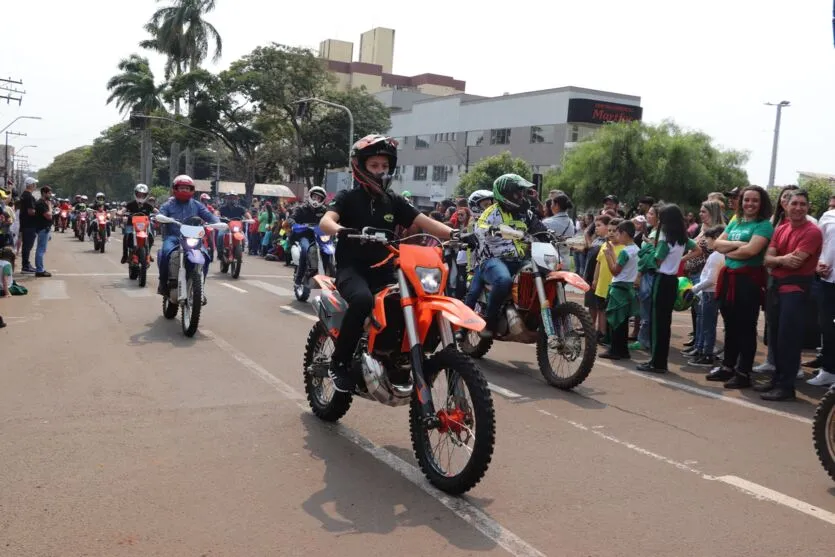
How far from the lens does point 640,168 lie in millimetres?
46281

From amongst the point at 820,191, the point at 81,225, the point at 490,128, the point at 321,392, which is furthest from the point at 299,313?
the point at 490,128

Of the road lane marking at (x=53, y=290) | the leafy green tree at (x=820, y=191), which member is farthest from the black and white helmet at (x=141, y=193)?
the leafy green tree at (x=820, y=191)

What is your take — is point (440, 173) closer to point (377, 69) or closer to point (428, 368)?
point (377, 69)

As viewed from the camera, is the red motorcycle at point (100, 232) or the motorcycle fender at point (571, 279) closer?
the motorcycle fender at point (571, 279)

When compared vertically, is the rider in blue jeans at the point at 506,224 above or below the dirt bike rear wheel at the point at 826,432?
above

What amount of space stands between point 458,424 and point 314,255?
8984 mm

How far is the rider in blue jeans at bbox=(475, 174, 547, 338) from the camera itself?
8.66 metres

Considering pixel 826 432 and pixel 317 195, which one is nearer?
pixel 826 432

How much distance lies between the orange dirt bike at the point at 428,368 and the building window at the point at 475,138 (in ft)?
232

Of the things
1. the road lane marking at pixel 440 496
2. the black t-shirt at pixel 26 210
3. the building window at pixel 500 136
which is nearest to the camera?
the road lane marking at pixel 440 496

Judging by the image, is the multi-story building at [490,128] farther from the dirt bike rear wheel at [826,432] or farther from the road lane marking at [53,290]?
the dirt bike rear wheel at [826,432]

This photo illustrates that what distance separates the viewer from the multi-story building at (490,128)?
65500mm

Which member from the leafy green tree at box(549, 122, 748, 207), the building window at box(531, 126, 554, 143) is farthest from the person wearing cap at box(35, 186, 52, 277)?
the building window at box(531, 126, 554, 143)

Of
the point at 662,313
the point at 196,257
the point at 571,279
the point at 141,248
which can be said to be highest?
the point at 571,279
